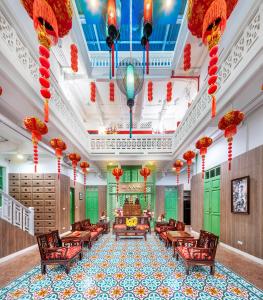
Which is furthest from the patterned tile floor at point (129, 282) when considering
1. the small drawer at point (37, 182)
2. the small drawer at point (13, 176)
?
the small drawer at point (13, 176)

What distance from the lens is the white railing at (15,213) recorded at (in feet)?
22.2

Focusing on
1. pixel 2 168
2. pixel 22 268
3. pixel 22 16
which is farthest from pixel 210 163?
pixel 2 168

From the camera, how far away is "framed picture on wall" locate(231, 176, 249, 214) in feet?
19.9

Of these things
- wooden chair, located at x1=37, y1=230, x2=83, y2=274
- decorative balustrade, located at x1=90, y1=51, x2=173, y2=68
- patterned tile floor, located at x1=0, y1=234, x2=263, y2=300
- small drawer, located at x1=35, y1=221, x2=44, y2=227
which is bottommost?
small drawer, located at x1=35, y1=221, x2=44, y2=227

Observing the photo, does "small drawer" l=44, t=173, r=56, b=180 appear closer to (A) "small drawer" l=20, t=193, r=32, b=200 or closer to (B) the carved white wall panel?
(A) "small drawer" l=20, t=193, r=32, b=200

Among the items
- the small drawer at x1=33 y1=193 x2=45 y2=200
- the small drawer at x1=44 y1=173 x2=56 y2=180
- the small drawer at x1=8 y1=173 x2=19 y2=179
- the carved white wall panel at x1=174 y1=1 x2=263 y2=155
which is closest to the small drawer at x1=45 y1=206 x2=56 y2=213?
the small drawer at x1=33 y1=193 x2=45 y2=200

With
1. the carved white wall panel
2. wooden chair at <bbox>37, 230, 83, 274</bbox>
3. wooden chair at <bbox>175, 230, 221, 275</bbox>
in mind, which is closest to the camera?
the carved white wall panel

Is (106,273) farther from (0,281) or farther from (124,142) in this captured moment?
(124,142)

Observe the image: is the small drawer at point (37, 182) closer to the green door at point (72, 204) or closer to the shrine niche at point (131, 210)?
the green door at point (72, 204)

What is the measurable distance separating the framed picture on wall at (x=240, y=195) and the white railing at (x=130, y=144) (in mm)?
3706

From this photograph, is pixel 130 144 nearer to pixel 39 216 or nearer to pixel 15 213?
pixel 39 216

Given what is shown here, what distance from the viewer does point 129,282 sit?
14.5 ft

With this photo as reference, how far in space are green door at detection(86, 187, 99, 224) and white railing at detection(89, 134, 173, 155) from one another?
585cm

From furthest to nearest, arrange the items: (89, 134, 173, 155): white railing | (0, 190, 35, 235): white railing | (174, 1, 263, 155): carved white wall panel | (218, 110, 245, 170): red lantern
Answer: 1. (89, 134, 173, 155): white railing
2. (0, 190, 35, 235): white railing
3. (218, 110, 245, 170): red lantern
4. (174, 1, 263, 155): carved white wall panel
